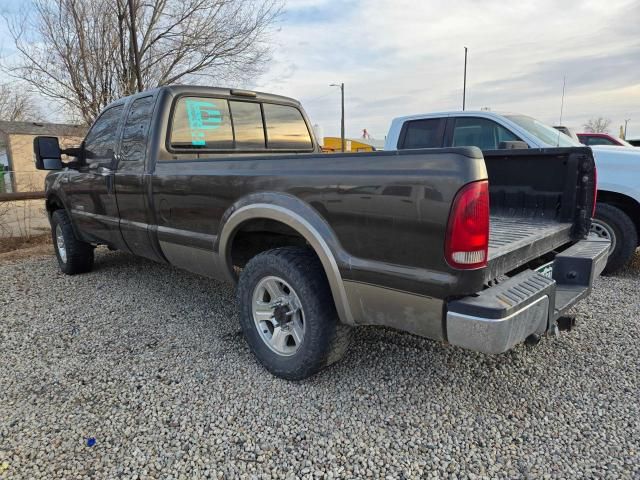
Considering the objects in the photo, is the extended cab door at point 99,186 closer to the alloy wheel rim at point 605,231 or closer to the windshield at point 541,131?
the windshield at point 541,131

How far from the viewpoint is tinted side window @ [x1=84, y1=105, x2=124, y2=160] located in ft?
13.9

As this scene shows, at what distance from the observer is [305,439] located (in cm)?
227

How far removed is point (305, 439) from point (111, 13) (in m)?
12.5

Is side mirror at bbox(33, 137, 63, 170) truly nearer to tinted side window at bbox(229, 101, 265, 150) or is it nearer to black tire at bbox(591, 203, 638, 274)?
tinted side window at bbox(229, 101, 265, 150)

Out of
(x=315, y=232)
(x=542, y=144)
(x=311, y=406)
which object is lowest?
(x=311, y=406)

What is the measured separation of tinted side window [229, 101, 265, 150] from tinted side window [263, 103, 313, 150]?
0.10m

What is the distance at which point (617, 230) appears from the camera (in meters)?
4.71

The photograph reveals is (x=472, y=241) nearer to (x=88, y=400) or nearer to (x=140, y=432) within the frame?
(x=140, y=432)

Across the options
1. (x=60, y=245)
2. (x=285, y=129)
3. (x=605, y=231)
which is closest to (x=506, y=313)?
(x=285, y=129)

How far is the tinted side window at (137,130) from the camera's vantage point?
3.73 meters

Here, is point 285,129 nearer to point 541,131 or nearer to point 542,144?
point 542,144

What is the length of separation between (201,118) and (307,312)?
2.17 metres

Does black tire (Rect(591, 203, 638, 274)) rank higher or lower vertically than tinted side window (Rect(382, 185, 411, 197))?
lower

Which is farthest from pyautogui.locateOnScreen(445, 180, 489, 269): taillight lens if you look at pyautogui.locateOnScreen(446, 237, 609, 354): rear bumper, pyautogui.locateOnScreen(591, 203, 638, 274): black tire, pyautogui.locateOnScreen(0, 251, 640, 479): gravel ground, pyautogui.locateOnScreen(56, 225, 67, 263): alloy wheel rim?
pyautogui.locateOnScreen(56, 225, 67, 263): alloy wheel rim
